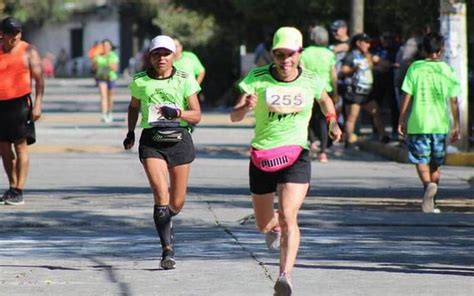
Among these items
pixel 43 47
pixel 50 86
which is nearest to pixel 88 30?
pixel 43 47

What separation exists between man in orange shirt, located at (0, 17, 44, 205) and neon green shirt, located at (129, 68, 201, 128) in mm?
3993

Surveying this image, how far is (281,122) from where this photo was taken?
9930 mm

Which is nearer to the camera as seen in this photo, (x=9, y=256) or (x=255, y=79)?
(x=255, y=79)

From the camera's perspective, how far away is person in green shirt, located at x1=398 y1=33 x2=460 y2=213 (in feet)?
47.3

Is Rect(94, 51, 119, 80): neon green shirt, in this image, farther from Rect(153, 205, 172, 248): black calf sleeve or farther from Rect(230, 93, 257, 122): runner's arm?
Rect(230, 93, 257, 122): runner's arm

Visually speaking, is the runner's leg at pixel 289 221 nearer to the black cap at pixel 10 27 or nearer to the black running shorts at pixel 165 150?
the black running shorts at pixel 165 150

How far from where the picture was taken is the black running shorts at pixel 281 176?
32.1 feet

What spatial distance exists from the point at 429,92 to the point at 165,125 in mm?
4130

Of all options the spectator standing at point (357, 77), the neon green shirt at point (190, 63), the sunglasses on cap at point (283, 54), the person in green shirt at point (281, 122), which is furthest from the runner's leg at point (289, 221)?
the spectator standing at point (357, 77)

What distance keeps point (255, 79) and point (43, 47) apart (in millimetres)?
79948

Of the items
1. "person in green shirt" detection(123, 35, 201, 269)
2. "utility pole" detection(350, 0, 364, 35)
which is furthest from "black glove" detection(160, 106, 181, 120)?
"utility pole" detection(350, 0, 364, 35)

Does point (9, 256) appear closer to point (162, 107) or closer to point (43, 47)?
point (162, 107)

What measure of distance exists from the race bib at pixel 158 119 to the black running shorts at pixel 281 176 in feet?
4.27

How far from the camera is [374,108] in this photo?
75.8ft
